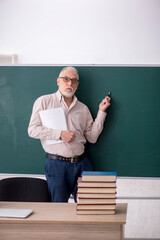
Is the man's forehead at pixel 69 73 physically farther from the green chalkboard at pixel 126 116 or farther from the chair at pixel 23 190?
the chair at pixel 23 190

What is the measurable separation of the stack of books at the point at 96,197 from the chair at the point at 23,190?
679mm

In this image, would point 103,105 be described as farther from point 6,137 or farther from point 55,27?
point 55,27

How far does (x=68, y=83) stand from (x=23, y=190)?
3.78ft

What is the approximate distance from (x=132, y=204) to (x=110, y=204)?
2.94 metres

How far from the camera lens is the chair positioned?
7.98 ft

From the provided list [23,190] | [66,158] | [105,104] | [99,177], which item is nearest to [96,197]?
[99,177]

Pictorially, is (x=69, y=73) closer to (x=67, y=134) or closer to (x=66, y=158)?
(x=67, y=134)

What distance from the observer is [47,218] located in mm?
1763

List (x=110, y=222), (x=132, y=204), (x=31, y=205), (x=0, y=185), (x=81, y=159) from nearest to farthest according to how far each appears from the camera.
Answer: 1. (x=110, y=222)
2. (x=31, y=205)
3. (x=0, y=185)
4. (x=81, y=159)
5. (x=132, y=204)

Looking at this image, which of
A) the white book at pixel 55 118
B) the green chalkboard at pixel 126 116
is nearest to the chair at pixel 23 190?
the white book at pixel 55 118

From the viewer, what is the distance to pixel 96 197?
186 centimetres

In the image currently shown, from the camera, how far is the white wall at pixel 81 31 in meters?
5.45

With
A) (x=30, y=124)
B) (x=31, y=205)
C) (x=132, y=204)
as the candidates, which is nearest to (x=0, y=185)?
(x=31, y=205)

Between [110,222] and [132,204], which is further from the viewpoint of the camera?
[132,204]
